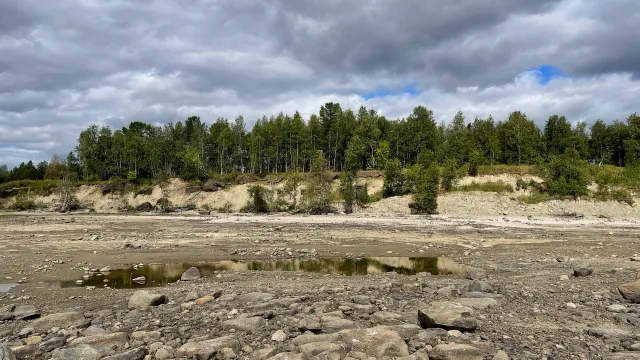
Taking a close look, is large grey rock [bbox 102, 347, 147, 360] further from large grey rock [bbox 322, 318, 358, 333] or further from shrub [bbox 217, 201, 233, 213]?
shrub [bbox 217, 201, 233, 213]

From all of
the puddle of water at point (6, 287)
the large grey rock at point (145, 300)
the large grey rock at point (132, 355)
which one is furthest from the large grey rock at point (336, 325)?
the puddle of water at point (6, 287)

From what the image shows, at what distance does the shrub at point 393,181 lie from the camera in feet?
233

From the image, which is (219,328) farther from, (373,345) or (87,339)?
(373,345)

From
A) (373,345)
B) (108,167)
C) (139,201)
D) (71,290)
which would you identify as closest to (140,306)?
(71,290)

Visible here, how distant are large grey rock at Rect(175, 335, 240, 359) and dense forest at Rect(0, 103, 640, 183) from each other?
73.9m

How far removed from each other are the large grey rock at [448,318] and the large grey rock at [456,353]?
4.03 feet

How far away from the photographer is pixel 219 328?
983cm

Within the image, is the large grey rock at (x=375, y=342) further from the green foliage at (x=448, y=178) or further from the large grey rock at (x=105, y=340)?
the green foliage at (x=448, y=178)

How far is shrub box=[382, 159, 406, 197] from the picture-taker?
7088 cm

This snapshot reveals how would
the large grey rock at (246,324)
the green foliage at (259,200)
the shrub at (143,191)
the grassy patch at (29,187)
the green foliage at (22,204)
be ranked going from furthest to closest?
the grassy patch at (29,187) → the shrub at (143,191) → the green foliage at (22,204) → the green foliage at (259,200) → the large grey rock at (246,324)

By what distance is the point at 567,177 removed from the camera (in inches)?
Answer: 2517

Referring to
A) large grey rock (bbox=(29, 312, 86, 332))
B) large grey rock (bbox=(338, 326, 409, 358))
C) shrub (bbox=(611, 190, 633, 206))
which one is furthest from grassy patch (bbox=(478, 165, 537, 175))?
large grey rock (bbox=(29, 312, 86, 332))

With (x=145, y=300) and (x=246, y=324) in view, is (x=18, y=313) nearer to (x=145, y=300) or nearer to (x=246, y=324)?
(x=145, y=300)

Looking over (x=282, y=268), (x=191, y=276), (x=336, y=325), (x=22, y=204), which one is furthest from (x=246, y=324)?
(x=22, y=204)
